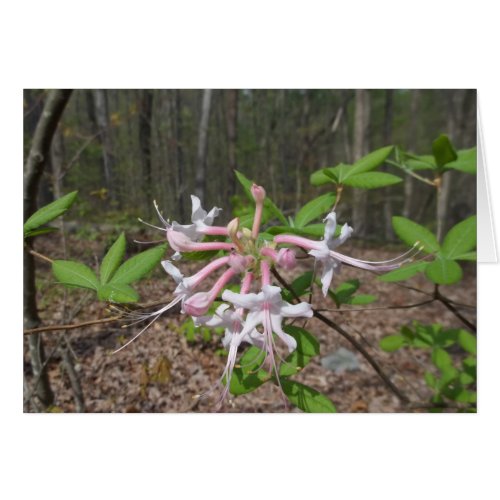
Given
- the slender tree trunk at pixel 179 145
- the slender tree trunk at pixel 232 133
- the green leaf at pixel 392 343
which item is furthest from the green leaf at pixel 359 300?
the slender tree trunk at pixel 232 133

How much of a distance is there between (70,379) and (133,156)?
1.06 metres

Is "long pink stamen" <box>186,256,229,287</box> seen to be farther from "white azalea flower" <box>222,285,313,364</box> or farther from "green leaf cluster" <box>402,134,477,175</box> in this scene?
"green leaf cluster" <box>402,134,477,175</box>

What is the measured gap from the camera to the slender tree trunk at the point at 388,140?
8.65 feet

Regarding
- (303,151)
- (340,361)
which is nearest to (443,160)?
(340,361)

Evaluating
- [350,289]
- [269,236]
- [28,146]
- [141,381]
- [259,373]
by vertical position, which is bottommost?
[141,381]

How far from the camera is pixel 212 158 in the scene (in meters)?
2.64

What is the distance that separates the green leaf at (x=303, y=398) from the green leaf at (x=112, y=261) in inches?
16.2

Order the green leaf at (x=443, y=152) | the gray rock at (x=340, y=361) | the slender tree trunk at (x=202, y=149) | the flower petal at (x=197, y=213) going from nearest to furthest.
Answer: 1. the flower petal at (x=197, y=213)
2. the green leaf at (x=443, y=152)
3. the slender tree trunk at (x=202, y=149)
4. the gray rock at (x=340, y=361)

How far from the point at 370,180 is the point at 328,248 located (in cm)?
40

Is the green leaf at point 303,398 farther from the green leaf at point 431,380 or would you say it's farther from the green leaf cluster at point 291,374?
the green leaf at point 431,380

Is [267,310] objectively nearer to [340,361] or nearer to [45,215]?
[45,215]
